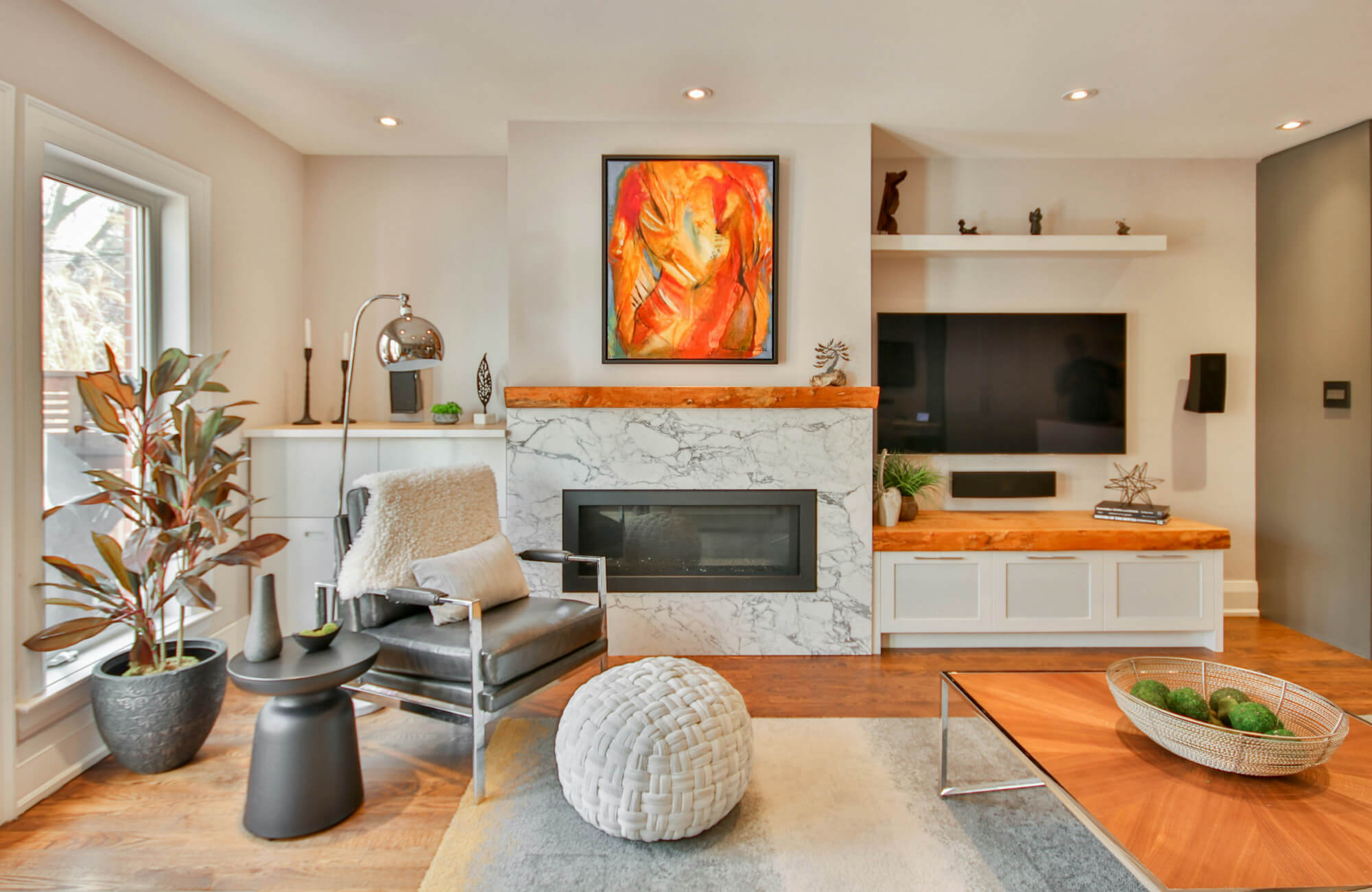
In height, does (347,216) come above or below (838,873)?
above

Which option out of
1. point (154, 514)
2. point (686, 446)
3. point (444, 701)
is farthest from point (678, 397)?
point (154, 514)

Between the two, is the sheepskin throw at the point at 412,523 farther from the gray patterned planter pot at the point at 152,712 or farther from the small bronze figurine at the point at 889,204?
the small bronze figurine at the point at 889,204

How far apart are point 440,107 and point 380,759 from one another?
8.92 feet

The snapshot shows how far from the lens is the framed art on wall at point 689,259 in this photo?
11.5 feet

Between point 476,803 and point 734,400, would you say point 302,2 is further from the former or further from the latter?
point 476,803

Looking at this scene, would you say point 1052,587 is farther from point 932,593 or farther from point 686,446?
point 686,446

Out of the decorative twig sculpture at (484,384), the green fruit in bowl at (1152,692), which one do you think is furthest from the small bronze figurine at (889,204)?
the green fruit in bowl at (1152,692)

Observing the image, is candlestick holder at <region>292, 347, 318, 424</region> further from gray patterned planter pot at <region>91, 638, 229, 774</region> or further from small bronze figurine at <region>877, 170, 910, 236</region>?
small bronze figurine at <region>877, 170, 910, 236</region>

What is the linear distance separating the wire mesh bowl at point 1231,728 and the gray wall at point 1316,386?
2296 mm

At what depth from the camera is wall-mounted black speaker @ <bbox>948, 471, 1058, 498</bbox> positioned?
160 inches

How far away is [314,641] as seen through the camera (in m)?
2.14

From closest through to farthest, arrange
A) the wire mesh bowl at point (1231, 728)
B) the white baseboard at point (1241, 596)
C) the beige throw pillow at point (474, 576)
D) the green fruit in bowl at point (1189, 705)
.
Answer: the wire mesh bowl at point (1231, 728) < the green fruit in bowl at point (1189, 705) < the beige throw pillow at point (474, 576) < the white baseboard at point (1241, 596)

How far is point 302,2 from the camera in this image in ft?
7.85

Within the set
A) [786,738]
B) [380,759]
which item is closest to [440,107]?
[380,759]
